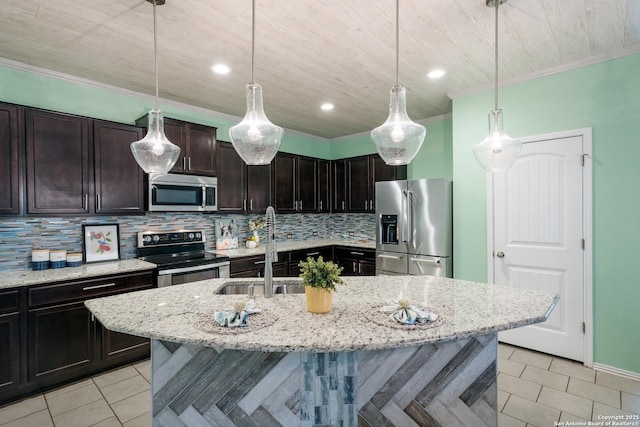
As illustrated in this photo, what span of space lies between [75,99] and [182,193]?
1.28 m

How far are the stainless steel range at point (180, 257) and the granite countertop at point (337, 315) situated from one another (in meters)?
1.10

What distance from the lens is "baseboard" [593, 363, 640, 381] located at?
275 centimetres

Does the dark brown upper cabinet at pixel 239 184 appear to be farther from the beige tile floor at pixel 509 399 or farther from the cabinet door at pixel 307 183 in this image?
the beige tile floor at pixel 509 399

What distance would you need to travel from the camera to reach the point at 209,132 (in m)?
3.87

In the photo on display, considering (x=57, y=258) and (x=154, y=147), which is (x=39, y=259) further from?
(x=154, y=147)

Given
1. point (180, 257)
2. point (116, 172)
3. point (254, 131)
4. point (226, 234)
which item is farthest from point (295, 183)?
point (254, 131)

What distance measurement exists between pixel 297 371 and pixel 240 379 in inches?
11.0

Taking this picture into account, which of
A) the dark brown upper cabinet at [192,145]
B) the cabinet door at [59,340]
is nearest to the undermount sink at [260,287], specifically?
the cabinet door at [59,340]

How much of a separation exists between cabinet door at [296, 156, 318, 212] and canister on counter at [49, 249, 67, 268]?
2872mm

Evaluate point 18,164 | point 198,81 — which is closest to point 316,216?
point 198,81

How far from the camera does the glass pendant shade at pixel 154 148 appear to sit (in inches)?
79.7

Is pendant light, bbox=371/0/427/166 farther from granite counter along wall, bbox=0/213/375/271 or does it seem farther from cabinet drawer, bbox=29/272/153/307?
granite counter along wall, bbox=0/213/375/271

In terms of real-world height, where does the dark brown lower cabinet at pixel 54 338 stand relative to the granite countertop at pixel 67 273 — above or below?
below

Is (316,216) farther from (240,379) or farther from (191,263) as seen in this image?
(240,379)
